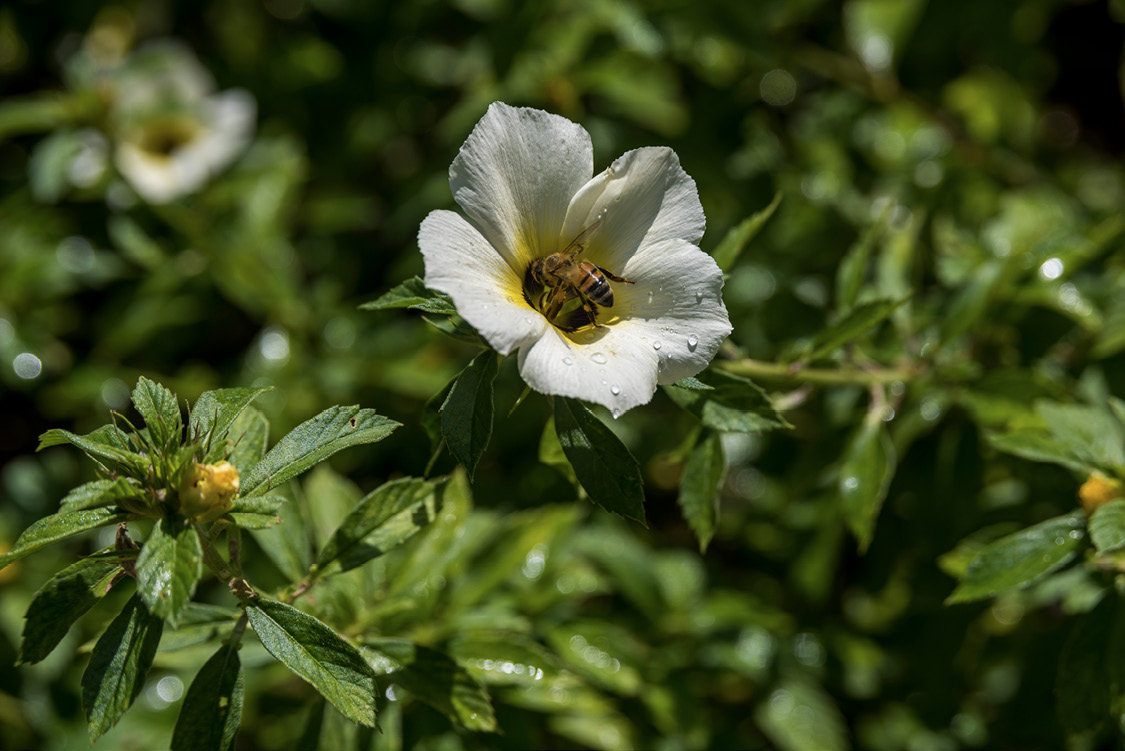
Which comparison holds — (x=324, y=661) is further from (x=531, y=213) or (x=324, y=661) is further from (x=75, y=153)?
(x=75, y=153)

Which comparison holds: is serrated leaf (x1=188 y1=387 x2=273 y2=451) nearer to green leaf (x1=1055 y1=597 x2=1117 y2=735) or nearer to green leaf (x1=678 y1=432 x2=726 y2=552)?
green leaf (x1=678 y1=432 x2=726 y2=552)

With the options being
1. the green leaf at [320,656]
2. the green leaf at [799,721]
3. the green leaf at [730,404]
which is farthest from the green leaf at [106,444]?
the green leaf at [799,721]

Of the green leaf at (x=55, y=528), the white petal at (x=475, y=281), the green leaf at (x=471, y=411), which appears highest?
the white petal at (x=475, y=281)

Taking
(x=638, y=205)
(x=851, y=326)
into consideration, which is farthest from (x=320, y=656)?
(x=851, y=326)

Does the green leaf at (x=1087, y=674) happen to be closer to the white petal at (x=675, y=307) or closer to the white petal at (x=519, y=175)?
the white petal at (x=675, y=307)

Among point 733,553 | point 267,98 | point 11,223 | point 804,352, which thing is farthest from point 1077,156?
point 11,223
